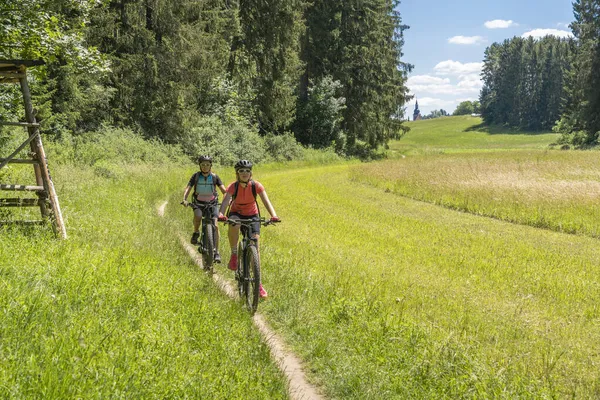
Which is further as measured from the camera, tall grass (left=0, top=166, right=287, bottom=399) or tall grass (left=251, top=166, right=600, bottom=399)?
tall grass (left=251, top=166, right=600, bottom=399)

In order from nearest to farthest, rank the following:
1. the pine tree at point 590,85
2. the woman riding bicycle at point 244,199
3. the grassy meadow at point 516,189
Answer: the woman riding bicycle at point 244,199 < the grassy meadow at point 516,189 < the pine tree at point 590,85

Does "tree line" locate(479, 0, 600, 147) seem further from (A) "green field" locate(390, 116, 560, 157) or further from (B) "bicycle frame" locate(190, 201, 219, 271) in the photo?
(B) "bicycle frame" locate(190, 201, 219, 271)

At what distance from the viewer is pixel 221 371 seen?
4.57m

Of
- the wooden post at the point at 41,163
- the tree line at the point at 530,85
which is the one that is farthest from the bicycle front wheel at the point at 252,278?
the tree line at the point at 530,85

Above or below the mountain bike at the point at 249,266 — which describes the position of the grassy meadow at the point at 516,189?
below

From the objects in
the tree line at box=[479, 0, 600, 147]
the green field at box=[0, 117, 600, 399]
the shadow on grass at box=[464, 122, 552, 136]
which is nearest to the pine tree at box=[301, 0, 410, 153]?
the green field at box=[0, 117, 600, 399]

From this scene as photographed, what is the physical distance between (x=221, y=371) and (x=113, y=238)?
16.9 ft

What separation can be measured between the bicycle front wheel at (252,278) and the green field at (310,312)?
8.0 inches

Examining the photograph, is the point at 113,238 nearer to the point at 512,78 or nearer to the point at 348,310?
the point at 348,310

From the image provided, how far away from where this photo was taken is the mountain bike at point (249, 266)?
23.5 feet

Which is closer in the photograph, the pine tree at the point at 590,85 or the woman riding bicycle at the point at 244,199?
the woman riding bicycle at the point at 244,199

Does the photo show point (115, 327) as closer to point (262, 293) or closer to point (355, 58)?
point (262, 293)

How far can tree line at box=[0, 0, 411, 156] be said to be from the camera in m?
12.2

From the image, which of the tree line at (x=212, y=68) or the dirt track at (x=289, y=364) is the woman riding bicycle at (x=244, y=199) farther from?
the tree line at (x=212, y=68)
